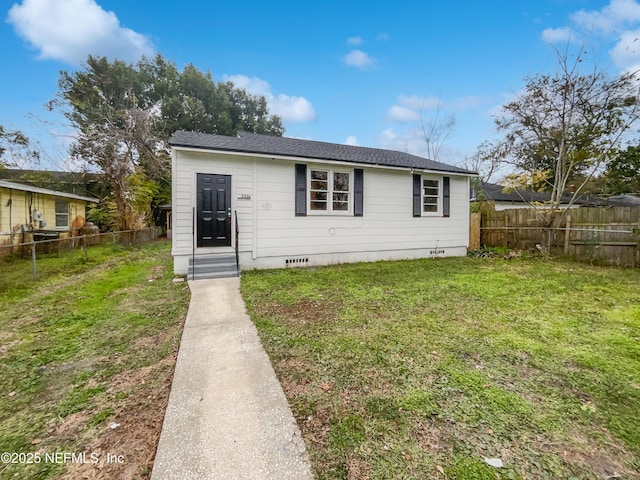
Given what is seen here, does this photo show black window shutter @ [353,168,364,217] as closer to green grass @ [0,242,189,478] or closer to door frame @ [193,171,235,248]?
door frame @ [193,171,235,248]

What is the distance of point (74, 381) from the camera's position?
2461 millimetres

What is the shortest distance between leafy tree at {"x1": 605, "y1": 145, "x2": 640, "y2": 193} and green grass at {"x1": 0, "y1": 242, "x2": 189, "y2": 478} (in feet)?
74.5

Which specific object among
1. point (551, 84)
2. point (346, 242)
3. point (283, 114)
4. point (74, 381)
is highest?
point (283, 114)

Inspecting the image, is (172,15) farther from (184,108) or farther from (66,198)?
(184,108)

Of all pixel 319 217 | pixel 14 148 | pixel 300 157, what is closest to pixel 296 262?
pixel 319 217

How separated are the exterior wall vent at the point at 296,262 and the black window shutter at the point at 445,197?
5.06 meters

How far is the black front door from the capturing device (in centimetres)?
660

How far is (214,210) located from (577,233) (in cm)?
1025

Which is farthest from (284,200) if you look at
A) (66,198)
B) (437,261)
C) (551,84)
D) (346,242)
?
(66,198)

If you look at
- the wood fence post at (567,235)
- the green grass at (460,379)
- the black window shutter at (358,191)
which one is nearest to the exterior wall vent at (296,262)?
the black window shutter at (358,191)

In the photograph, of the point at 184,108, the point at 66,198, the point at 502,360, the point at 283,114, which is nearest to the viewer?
the point at 502,360

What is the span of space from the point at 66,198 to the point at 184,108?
1162cm

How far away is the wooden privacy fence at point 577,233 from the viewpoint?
288 inches

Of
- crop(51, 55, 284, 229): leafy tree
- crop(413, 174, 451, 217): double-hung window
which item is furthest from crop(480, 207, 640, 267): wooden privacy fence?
crop(51, 55, 284, 229): leafy tree
